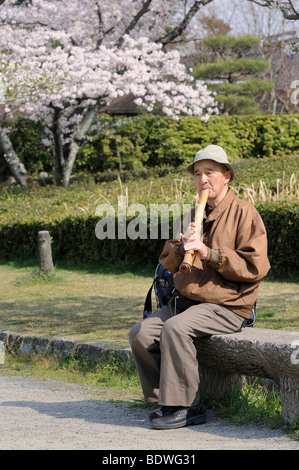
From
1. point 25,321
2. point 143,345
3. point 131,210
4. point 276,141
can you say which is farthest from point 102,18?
point 143,345

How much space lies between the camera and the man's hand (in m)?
3.69

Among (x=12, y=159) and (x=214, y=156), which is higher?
(x=214, y=156)

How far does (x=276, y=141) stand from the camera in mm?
20094

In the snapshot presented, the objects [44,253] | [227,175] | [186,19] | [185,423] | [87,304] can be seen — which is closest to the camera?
[185,423]

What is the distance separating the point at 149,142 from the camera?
19.7m

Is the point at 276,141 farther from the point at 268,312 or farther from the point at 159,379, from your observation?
the point at 159,379

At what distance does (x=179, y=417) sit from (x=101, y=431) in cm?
42

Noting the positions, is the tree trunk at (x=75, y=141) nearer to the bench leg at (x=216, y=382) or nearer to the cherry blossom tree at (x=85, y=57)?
the cherry blossom tree at (x=85, y=57)

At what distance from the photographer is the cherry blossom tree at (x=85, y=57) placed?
48.8 feet

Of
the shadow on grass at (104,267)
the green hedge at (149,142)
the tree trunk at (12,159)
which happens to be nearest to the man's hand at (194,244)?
the shadow on grass at (104,267)

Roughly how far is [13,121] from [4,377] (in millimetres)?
14388

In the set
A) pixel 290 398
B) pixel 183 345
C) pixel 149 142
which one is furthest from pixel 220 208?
pixel 149 142

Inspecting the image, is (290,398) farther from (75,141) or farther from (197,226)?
(75,141)
